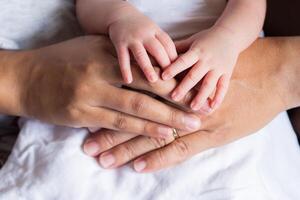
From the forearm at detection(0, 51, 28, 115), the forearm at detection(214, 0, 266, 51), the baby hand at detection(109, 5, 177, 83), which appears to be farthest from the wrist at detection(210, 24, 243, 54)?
the forearm at detection(0, 51, 28, 115)

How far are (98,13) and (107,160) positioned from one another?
11.3 inches

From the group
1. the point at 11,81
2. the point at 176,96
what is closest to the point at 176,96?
the point at 176,96

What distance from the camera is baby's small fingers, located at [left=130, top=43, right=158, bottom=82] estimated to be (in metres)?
0.73

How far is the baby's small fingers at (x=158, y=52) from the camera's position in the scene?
2.46ft

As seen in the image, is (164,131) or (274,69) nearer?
(164,131)

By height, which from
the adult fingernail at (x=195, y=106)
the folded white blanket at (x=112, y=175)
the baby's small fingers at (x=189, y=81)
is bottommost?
the folded white blanket at (x=112, y=175)

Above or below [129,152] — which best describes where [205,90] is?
above

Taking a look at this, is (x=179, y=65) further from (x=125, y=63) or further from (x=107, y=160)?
(x=107, y=160)

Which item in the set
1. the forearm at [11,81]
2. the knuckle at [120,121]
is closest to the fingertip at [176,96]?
the knuckle at [120,121]

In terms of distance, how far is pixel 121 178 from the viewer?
822 millimetres

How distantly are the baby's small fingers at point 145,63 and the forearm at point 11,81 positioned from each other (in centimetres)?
25

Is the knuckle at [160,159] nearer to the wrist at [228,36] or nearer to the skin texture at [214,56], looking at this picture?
the skin texture at [214,56]

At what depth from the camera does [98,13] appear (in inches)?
34.8

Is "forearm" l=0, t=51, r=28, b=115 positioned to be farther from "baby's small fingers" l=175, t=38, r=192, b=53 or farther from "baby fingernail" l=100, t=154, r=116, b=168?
"baby's small fingers" l=175, t=38, r=192, b=53
